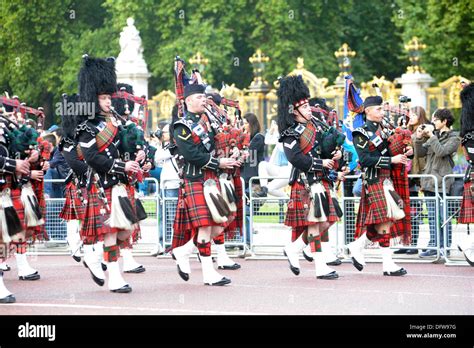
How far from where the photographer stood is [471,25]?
111ft

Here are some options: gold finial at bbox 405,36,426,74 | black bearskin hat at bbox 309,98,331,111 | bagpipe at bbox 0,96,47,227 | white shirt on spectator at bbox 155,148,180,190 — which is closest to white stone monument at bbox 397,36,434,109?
gold finial at bbox 405,36,426,74

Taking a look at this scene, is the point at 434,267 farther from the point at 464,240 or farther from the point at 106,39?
the point at 106,39

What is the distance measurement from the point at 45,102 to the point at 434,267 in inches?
1250

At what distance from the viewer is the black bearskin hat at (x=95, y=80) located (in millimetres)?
11453

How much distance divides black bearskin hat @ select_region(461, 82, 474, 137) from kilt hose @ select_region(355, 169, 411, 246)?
37.8 inches

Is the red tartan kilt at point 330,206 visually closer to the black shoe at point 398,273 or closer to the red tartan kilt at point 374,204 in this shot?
the red tartan kilt at point 374,204

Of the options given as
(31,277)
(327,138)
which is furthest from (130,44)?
(327,138)

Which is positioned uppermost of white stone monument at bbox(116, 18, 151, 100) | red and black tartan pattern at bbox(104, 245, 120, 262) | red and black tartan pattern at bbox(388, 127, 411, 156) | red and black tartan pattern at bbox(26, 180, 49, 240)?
white stone monument at bbox(116, 18, 151, 100)

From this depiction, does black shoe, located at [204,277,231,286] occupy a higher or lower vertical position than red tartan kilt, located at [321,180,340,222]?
lower

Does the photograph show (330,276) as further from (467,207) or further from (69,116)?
(69,116)

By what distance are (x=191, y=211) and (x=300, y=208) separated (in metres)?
1.19

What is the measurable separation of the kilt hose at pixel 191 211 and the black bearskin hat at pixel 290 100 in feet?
3.24

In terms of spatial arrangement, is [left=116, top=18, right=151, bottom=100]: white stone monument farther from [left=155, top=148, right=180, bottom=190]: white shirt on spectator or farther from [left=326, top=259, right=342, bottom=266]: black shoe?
[left=326, top=259, right=342, bottom=266]: black shoe

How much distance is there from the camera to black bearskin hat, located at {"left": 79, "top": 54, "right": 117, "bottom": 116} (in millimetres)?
11453
